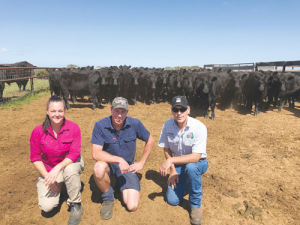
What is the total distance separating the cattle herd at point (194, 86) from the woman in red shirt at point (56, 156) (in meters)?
6.32

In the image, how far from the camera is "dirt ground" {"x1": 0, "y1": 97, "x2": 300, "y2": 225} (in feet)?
9.16

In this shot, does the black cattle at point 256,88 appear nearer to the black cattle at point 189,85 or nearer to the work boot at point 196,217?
the black cattle at point 189,85

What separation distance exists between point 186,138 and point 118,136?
3.42 ft

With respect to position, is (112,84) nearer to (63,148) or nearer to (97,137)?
(97,137)

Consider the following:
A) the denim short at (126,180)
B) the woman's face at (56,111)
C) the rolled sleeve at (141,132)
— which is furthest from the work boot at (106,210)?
the woman's face at (56,111)

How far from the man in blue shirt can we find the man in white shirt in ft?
1.31

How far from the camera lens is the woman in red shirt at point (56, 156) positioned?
8.61ft

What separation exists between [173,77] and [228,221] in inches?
360

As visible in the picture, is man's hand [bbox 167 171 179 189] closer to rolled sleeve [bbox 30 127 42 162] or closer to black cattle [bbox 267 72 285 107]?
rolled sleeve [bbox 30 127 42 162]

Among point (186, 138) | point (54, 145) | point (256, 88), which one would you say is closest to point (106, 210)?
point (54, 145)

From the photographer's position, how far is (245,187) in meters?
3.51

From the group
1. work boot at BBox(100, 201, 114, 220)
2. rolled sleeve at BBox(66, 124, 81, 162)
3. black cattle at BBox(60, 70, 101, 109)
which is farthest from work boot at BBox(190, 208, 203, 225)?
black cattle at BBox(60, 70, 101, 109)

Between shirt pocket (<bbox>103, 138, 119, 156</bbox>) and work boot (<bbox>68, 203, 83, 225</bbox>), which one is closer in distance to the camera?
work boot (<bbox>68, 203, 83, 225</bbox>)

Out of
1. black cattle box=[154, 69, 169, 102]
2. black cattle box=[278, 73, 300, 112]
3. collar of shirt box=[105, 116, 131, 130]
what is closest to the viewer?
collar of shirt box=[105, 116, 131, 130]
